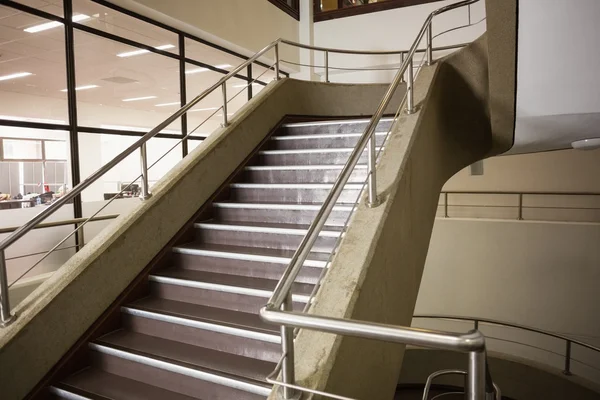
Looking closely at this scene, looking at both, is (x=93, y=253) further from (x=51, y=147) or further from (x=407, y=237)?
(x=51, y=147)

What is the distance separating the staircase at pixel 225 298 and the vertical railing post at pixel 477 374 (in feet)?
4.64

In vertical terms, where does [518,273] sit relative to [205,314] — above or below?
below

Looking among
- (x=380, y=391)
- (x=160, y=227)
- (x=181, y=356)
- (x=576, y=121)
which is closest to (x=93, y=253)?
(x=160, y=227)

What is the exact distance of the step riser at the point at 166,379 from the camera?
259 centimetres

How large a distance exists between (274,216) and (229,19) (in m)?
5.52

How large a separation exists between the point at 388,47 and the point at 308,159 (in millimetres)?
6407

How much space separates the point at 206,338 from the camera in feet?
9.88

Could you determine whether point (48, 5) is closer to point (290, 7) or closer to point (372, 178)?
point (372, 178)

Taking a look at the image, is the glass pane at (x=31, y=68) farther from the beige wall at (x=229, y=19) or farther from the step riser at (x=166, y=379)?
the step riser at (x=166, y=379)

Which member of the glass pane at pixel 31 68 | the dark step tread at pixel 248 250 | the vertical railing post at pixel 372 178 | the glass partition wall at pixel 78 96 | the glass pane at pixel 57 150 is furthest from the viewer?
the glass pane at pixel 57 150

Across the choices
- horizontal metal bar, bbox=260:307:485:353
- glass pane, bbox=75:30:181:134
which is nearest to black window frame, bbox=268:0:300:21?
glass pane, bbox=75:30:181:134

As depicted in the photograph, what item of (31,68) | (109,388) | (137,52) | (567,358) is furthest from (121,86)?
(567,358)

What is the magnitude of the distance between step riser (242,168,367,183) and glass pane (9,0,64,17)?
3398 mm

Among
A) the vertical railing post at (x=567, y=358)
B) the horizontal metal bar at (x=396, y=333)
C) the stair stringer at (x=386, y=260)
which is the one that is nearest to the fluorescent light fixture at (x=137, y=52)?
the stair stringer at (x=386, y=260)
